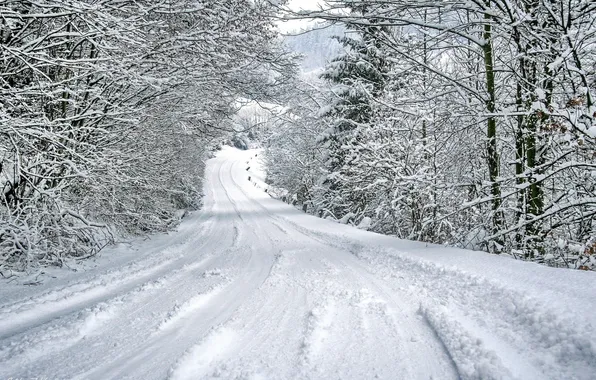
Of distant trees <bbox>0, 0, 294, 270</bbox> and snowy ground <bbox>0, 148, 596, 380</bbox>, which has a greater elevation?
distant trees <bbox>0, 0, 294, 270</bbox>

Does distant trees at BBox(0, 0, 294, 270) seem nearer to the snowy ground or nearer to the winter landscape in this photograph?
the winter landscape

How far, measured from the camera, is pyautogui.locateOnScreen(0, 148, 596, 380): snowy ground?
2197 mm

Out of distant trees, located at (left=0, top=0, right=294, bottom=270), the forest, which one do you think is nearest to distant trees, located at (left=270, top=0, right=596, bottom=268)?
the forest

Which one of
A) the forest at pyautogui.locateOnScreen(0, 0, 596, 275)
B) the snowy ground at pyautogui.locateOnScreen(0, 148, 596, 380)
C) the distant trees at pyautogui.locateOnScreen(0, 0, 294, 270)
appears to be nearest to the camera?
the snowy ground at pyautogui.locateOnScreen(0, 148, 596, 380)

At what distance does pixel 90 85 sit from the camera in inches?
279

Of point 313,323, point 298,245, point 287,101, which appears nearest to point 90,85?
point 287,101

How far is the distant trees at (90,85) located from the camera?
14.8ft

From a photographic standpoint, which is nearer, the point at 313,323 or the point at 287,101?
the point at 313,323

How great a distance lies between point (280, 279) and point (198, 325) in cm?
175

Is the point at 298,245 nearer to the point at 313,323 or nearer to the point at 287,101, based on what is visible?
the point at 287,101

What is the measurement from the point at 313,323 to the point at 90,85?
22.1 ft

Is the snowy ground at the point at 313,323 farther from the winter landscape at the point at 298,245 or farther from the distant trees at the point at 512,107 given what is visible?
the distant trees at the point at 512,107

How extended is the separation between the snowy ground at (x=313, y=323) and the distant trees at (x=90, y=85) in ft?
5.34

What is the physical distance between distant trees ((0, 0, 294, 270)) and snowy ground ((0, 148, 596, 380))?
5.34 ft
